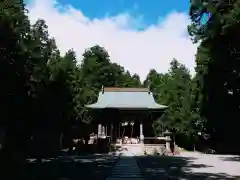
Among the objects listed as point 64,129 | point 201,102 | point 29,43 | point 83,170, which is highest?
point 29,43

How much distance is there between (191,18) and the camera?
23953mm

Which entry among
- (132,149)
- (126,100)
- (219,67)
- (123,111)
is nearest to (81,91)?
(126,100)

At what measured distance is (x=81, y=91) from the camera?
42.0 m

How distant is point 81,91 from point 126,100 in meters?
7.63

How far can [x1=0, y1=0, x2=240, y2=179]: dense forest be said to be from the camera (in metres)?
18.0

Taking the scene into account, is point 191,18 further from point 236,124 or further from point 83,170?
point 83,170

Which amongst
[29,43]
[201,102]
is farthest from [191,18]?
[29,43]

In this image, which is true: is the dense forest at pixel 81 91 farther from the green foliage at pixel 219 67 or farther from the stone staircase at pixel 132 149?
the stone staircase at pixel 132 149

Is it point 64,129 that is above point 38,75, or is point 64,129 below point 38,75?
below

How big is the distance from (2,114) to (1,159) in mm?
5183

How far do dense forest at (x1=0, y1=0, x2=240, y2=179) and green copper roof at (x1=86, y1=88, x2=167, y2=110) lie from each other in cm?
262

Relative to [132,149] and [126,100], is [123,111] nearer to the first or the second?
[126,100]

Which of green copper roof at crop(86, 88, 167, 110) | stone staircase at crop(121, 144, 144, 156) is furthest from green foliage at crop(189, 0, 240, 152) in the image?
stone staircase at crop(121, 144, 144, 156)

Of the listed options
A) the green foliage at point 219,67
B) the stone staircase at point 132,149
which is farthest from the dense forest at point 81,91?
the stone staircase at point 132,149
